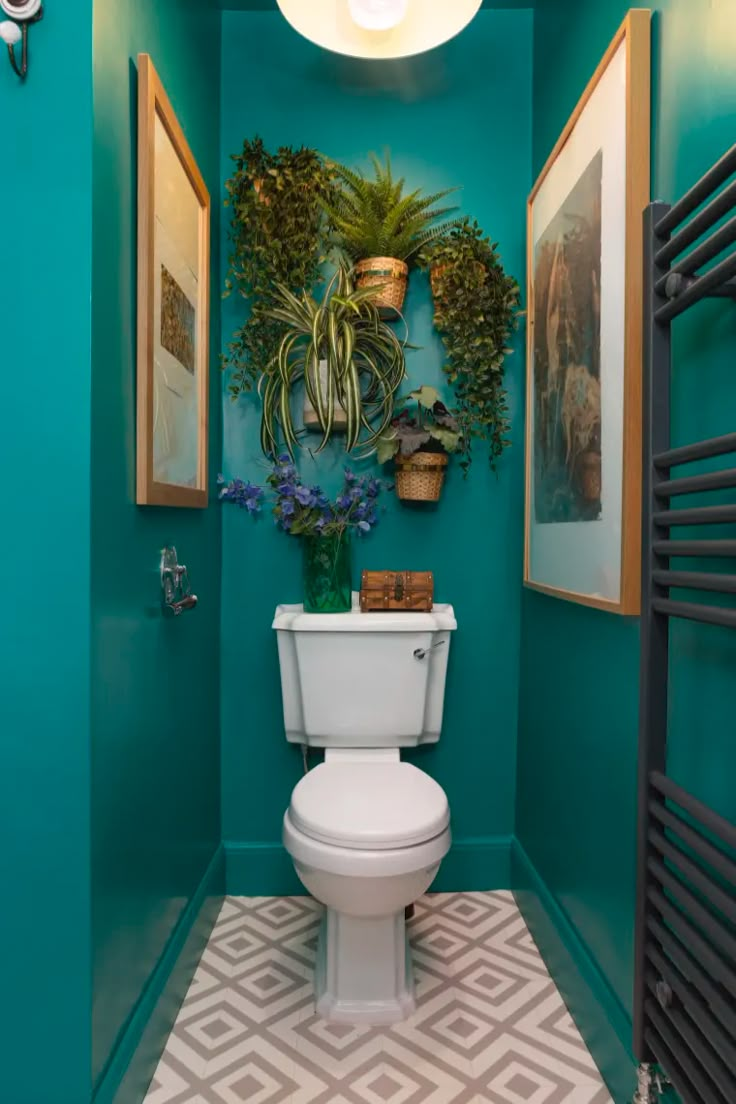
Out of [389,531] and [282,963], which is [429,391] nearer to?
[389,531]

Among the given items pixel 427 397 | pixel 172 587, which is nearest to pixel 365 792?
pixel 172 587

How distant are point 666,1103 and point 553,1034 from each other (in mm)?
447

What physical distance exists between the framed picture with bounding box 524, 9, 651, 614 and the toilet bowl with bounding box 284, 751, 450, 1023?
1.82 feet

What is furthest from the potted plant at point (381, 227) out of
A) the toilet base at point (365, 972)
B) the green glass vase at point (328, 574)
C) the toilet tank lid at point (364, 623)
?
the toilet base at point (365, 972)

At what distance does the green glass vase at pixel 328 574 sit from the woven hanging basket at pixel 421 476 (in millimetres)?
207

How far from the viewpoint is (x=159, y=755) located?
5.04 ft

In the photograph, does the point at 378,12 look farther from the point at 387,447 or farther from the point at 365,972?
the point at 365,972

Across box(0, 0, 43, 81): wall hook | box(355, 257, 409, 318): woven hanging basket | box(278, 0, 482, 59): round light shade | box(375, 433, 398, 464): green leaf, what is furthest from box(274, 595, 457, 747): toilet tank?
box(278, 0, 482, 59): round light shade

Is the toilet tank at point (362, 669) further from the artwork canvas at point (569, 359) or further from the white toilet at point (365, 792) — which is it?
the artwork canvas at point (569, 359)

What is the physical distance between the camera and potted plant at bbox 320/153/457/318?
1.94m

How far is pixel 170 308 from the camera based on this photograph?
1.54 metres

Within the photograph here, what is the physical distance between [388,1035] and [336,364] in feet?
4.93

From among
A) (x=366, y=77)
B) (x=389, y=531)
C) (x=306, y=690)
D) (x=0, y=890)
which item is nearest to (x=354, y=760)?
(x=306, y=690)

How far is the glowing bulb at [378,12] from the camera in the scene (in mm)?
1762
